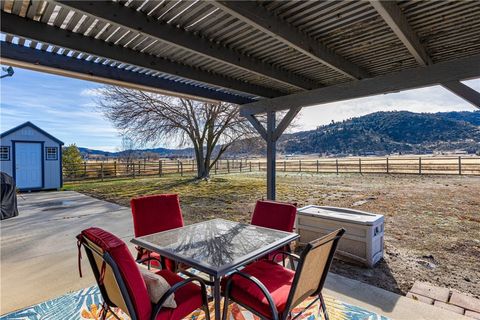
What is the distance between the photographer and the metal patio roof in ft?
6.18

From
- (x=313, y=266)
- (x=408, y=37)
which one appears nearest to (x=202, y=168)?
A: (x=408, y=37)

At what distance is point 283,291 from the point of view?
170 cm

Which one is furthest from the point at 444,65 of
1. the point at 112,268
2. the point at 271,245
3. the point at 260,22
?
the point at 112,268

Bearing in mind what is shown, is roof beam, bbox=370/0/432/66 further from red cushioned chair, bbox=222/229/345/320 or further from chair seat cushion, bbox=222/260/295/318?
chair seat cushion, bbox=222/260/295/318

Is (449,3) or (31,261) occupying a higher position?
(449,3)

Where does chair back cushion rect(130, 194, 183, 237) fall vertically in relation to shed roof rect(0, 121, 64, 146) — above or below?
below

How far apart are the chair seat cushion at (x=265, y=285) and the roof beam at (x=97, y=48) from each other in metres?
2.28

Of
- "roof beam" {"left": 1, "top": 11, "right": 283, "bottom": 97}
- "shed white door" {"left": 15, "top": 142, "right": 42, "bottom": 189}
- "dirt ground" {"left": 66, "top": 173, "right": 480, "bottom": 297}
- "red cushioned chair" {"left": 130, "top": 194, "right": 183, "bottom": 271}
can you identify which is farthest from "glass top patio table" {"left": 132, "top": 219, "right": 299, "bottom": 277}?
"shed white door" {"left": 15, "top": 142, "right": 42, "bottom": 189}

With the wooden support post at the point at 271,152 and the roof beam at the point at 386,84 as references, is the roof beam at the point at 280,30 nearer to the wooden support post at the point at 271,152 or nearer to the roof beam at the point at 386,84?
the roof beam at the point at 386,84

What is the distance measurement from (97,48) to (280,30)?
1699 mm

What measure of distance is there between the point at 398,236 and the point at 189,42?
4.10 m

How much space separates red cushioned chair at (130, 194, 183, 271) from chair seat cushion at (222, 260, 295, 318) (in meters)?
1.00

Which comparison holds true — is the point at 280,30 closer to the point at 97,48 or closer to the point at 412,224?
the point at 97,48

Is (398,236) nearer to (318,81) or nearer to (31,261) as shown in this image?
(318,81)
